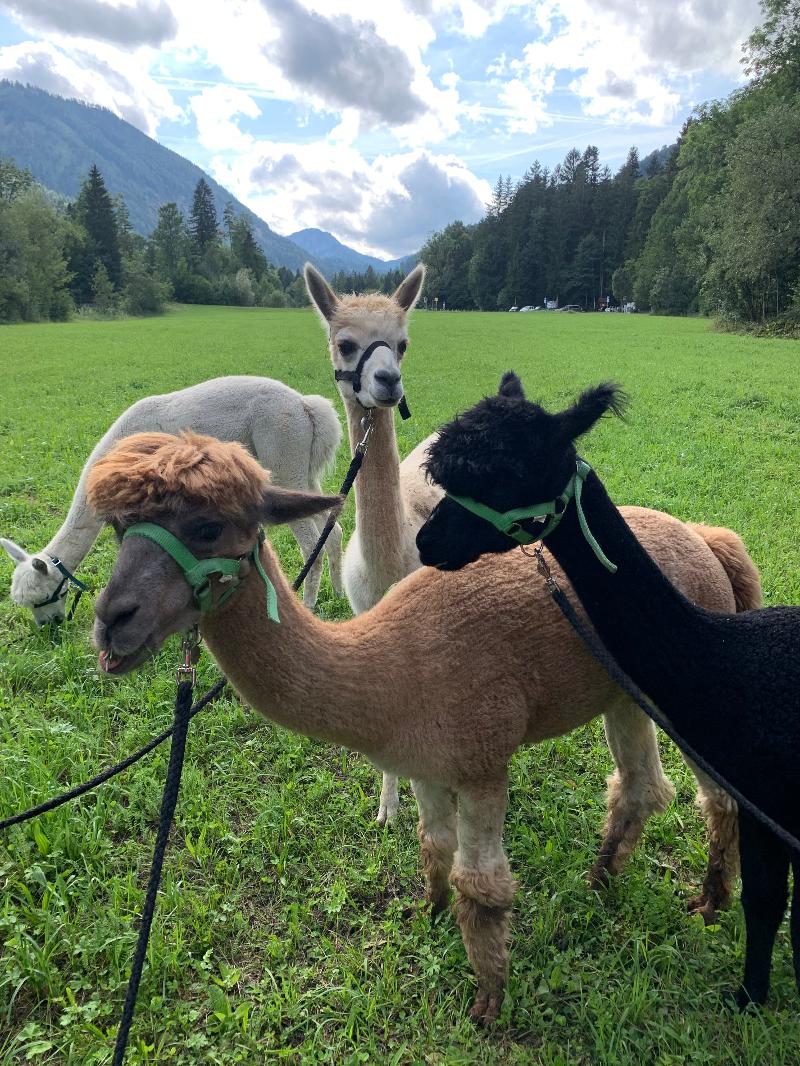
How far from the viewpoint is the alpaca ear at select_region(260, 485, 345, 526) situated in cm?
158

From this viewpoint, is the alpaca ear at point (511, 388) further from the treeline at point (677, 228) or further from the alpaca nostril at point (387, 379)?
the treeline at point (677, 228)

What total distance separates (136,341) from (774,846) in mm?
31815

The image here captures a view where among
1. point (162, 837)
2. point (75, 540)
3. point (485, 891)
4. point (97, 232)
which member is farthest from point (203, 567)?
point (97, 232)

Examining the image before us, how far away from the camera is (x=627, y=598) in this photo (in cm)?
182

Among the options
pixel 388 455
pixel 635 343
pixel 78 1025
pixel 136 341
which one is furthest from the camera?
pixel 136 341

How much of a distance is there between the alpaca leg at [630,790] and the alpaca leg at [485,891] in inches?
26.5

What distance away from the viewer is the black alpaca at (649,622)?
5.47 feet

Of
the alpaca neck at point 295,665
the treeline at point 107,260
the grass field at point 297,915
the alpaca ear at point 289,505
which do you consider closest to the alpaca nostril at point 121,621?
the alpaca neck at point 295,665

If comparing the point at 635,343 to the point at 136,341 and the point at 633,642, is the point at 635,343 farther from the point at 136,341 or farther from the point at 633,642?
the point at 633,642

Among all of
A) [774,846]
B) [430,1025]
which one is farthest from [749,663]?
[430,1025]

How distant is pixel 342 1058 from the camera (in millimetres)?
1977

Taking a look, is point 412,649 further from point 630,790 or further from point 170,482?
point 630,790

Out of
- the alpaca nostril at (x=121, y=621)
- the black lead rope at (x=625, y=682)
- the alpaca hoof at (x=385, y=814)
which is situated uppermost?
the alpaca nostril at (x=121, y=621)

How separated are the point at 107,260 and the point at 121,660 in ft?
225
